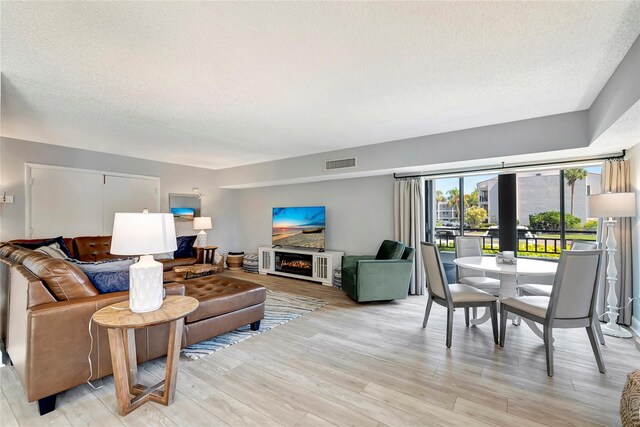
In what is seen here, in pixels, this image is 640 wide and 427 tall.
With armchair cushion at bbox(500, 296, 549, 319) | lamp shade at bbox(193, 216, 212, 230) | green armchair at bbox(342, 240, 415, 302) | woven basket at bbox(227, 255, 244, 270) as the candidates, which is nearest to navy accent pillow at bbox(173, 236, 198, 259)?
lamp shade at bbox(193, 216, 212, 230)

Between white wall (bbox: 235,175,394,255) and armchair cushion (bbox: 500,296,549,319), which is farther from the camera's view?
white wall (bbox: 235,175,394,255)

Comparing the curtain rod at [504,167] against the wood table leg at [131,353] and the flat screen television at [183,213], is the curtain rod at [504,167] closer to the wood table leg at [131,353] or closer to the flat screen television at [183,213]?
the wood table leg at [131,353]

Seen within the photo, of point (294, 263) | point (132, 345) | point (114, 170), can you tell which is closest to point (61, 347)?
point (132, 345)

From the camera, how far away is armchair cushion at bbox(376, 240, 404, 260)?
4.33m

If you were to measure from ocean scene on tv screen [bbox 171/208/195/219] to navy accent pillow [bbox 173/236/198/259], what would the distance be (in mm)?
743

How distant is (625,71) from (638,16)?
1.79 feet

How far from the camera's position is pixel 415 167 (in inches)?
167

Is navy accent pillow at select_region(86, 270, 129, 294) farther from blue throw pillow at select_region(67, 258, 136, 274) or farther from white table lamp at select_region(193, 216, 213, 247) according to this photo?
white table lamp at select_region(193, 216, 213, 247)

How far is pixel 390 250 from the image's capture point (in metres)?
4.51

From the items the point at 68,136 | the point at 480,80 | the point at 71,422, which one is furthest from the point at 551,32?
the point at 68,136

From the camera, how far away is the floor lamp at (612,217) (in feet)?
9.40

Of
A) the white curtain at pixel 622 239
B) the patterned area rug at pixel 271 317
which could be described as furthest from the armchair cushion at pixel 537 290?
the patterned area rug at pixel 271 317

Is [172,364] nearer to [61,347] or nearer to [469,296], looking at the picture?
[61,347]

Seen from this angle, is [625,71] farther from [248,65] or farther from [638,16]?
[248,65]
